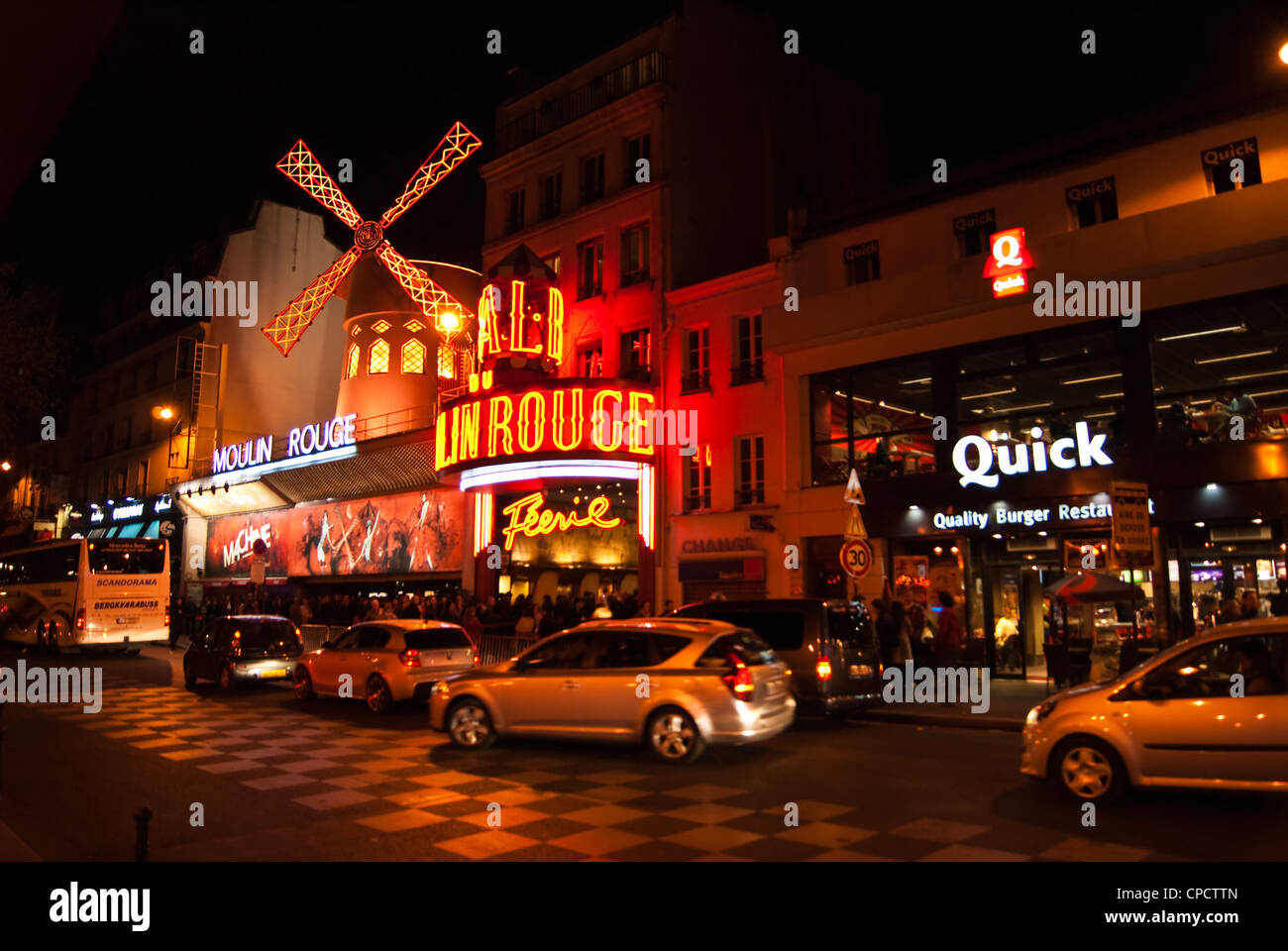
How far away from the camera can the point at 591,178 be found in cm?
2802

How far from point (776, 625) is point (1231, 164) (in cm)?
1171

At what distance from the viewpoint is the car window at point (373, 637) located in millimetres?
16031

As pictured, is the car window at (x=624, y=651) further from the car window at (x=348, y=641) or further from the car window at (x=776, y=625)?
the car window at (x=348, y=641)

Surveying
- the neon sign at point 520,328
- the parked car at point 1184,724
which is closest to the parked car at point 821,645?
Answer: the parked car at point 1184,724

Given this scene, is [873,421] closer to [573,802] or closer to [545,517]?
[545,517]

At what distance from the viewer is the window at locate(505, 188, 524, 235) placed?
30.1 metres

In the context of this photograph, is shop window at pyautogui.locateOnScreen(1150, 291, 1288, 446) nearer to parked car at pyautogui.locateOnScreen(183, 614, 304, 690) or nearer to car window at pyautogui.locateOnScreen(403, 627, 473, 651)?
car window at pyautogui.locateOnScreen(403, 627, 473, 651)

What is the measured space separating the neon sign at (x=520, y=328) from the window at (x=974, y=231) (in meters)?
10.7

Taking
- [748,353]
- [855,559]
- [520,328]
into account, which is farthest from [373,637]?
[748,353]

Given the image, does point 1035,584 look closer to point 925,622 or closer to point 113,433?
point 925,622
